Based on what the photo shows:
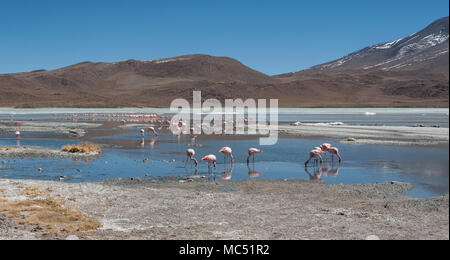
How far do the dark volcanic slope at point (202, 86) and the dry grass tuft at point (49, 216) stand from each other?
85.7m

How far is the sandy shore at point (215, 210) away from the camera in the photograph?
7957 millimetres

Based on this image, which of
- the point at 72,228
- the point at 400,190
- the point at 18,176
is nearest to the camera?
the point at 72,228

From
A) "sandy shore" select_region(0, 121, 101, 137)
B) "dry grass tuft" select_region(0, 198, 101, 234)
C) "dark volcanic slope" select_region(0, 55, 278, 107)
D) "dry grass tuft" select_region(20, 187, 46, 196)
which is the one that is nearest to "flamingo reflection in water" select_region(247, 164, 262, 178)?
"dry grass tuft" select_region(20, 187, 46, 196)

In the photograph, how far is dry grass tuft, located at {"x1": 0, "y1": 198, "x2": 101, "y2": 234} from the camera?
8.38 m

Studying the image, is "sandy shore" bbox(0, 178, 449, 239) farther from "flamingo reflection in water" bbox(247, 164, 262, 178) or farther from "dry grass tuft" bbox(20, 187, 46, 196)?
"flamingo reflection in water" bbox(247, 164, 262, 178)

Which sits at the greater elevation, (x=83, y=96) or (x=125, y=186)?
(x=83, y=96)

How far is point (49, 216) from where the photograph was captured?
9.05 m

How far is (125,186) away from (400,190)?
7.21m

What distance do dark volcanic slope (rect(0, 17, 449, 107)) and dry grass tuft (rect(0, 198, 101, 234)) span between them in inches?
3374

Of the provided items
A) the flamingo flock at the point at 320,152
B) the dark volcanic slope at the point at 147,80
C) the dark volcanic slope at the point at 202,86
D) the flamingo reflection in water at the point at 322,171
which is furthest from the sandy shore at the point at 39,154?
the dark volcanic slope at the point at 147,80

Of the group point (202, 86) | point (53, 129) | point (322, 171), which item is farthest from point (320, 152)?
point (202, 86)
